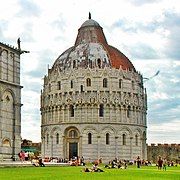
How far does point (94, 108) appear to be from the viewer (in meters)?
100

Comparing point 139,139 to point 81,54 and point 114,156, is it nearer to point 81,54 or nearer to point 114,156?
point 114,156

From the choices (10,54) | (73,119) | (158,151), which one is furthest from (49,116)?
(10,54)

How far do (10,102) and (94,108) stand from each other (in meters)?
41.1

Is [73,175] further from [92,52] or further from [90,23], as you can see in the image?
[90,23]

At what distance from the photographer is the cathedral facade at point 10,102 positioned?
5862cm

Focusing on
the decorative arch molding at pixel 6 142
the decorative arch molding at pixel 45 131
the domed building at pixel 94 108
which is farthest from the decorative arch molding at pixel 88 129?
the decorative arch molding at pixel 6 142

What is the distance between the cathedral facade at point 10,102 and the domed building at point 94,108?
129 ft

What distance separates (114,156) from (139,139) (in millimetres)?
7138

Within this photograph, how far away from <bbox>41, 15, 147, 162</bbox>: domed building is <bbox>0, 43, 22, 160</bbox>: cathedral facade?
39276 mm

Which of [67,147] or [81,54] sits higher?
[81,54]

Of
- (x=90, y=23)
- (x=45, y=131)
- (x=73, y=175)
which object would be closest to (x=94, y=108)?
(x=45, y=131)

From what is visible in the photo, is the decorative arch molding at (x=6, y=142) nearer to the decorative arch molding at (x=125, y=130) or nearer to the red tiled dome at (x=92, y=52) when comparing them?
the decorative arch molding at (x=125, y=130)

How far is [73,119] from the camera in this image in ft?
330

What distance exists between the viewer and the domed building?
328 feet
